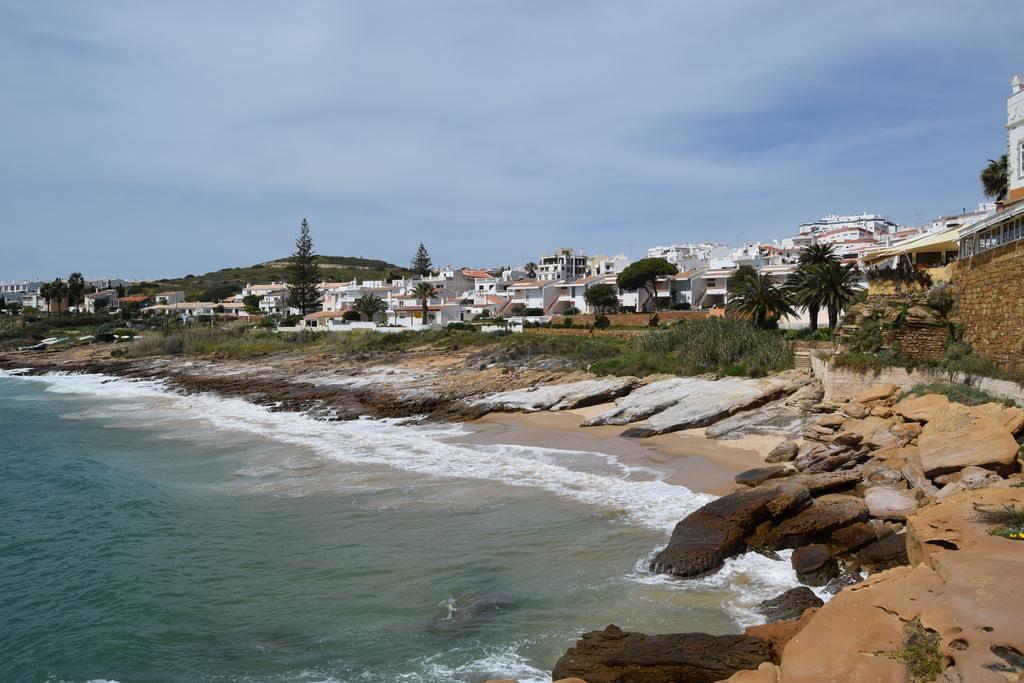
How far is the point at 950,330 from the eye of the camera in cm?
2023

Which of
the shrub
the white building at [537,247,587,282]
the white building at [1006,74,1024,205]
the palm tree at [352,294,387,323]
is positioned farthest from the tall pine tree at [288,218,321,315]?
the white building at [1006,74,1024,205]

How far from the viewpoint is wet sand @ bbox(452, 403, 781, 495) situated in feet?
58.0

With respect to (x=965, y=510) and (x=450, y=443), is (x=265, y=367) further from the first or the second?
(x=965, y=510)

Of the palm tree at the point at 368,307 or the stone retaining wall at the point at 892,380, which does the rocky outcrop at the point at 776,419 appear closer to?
the stone retaining wall at the point at 892,380

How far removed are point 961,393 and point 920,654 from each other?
1309cm

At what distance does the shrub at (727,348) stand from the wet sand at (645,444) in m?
4.99

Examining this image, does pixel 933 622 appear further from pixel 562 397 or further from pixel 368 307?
Result: pixel 368 307

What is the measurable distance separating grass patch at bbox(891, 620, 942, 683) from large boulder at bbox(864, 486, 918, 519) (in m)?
5.97

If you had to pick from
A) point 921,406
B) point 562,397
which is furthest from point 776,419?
point 562,397

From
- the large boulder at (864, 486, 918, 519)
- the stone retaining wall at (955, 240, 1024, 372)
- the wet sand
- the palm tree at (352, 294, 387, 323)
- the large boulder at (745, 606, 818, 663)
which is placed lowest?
the wet sand

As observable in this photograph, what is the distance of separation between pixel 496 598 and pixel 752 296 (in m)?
28.4

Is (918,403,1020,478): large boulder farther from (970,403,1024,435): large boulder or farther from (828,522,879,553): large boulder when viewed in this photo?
(828,522,879,553): large boulder

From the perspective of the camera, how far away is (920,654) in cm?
621

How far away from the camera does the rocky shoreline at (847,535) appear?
6680mm
